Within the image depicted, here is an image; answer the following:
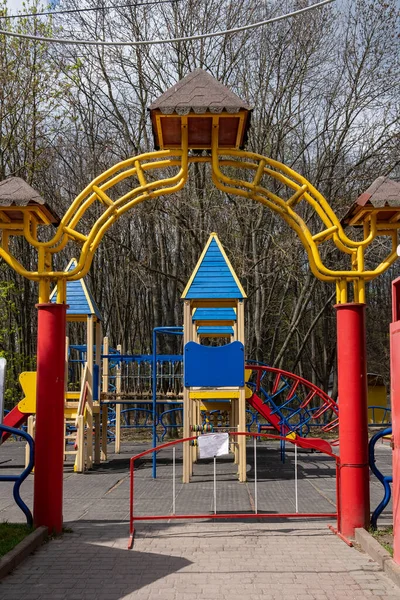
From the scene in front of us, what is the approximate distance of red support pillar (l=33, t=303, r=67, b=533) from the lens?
8281 mm

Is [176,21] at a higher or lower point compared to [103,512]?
higher

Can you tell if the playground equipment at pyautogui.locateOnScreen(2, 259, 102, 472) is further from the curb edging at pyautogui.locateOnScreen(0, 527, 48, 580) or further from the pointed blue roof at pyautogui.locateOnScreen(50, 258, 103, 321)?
the curb edging at pyautogui.locateOnScreen(0, 527, 48, 580)

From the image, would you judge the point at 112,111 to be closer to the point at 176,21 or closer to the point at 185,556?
the point at 176,21

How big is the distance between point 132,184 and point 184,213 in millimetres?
2235

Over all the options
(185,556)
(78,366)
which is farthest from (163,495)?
(78,366)

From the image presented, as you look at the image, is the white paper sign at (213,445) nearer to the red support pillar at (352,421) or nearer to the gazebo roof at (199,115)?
the red support pillar at (352,421)

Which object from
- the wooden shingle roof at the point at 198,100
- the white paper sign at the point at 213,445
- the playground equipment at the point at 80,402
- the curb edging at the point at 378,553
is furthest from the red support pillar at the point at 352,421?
the playground equipment at the point at 80,402

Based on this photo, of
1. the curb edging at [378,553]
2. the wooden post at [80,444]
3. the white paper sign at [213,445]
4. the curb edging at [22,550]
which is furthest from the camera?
the wooden post at [80,444]

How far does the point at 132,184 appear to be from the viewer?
2480 cm

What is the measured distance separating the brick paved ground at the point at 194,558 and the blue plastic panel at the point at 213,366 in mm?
2131

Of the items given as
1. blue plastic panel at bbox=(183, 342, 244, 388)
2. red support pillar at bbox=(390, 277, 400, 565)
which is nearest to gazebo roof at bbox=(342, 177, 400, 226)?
red support pillar at bbox=(390, 277, 400, 565)

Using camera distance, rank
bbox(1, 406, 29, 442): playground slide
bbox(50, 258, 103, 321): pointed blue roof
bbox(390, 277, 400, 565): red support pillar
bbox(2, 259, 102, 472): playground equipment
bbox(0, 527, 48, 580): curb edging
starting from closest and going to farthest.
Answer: bbox(0, 527, 48, 580): curb edging < bbox(390, 277, 400, 565): red support pillar < bbox(2, 259, 102, 472): playground equipment < bbox(1, 406, 29, 442): playground slide < bbox(50, 258, 103, 321): pointed blue roof

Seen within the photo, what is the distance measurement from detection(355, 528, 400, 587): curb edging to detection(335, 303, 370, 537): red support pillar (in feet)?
0.89

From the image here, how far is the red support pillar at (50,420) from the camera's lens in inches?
326
